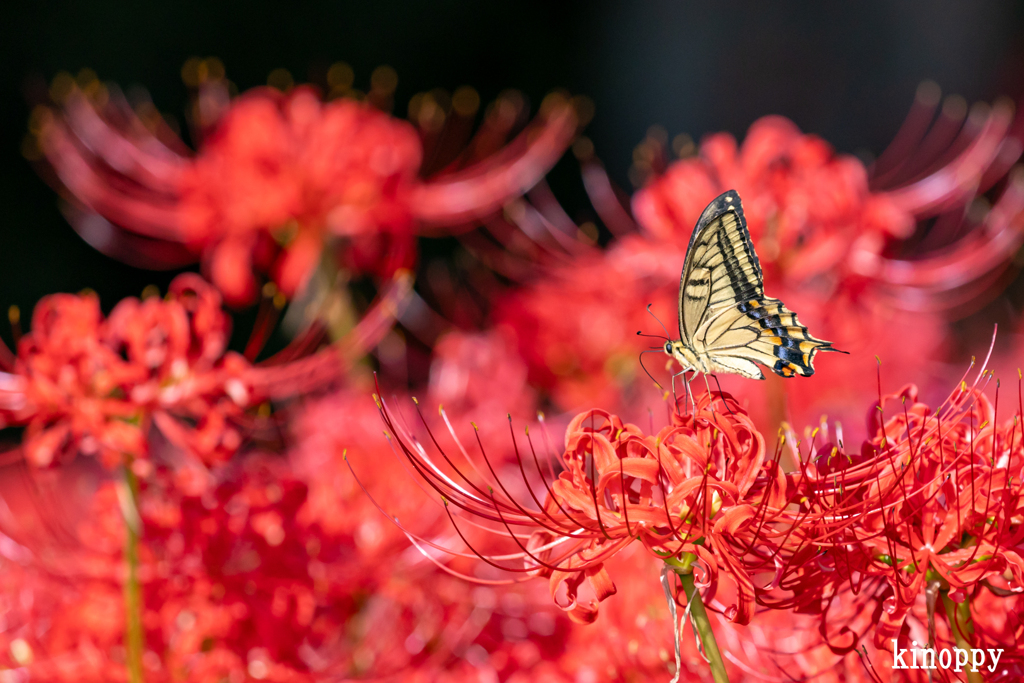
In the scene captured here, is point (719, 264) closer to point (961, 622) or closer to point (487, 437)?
point (961, 622)

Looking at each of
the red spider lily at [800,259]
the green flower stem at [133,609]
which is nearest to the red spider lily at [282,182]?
the red spider lily at [800,259]

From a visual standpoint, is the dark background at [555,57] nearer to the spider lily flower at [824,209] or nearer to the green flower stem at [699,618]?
the spider lily flower at [824,209]

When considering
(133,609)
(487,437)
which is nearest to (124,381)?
(133,609)

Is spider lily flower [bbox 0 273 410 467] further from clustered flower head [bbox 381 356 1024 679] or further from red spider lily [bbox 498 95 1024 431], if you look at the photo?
red spider lily [bbox 498 95 1024 431]

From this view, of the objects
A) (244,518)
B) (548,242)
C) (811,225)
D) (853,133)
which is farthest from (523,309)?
(853,133)

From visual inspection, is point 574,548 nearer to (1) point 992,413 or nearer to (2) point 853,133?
(1) point 992,413
